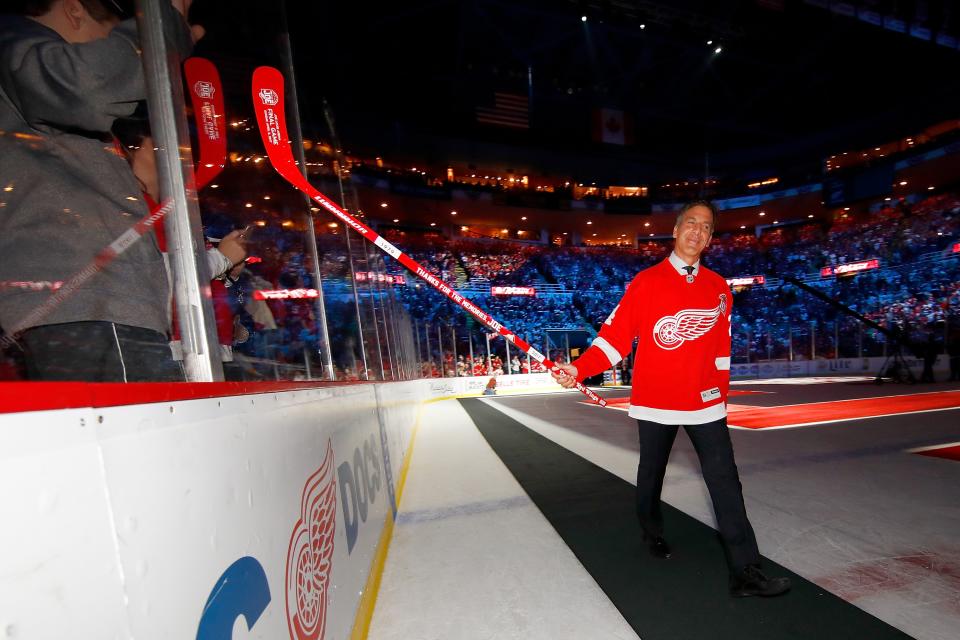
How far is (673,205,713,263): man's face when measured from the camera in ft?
6.45

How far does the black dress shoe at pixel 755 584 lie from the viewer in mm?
1700

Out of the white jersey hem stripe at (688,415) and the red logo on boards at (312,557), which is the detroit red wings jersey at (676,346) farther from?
the red logo on boards at (312,557)

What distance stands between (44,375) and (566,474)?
3.75 m

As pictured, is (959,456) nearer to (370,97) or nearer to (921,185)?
(370,97)

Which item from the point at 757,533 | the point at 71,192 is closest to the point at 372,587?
the point at 71,192

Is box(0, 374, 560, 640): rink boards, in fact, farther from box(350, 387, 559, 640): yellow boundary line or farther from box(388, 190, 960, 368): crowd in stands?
box(388, 190, 960, 368): crowd in stands

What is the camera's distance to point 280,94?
2391 millimetres

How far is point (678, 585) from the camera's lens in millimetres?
1872

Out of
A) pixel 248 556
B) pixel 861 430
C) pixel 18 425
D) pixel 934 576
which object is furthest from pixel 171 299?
pixel 861 430

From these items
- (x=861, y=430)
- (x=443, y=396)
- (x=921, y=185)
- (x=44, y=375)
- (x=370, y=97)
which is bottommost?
(x=443, y=396)

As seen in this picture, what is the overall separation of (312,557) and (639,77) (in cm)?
2597

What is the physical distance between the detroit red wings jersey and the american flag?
52.2ft

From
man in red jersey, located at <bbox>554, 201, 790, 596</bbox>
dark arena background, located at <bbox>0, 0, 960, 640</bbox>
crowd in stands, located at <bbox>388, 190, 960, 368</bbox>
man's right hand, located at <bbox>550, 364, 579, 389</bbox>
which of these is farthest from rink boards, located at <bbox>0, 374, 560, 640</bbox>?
crowd in stands, located at <bbox>388, 190, 960, 368</bbox>

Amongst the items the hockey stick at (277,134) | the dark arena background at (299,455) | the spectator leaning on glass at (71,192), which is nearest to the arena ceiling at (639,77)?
the dark arena background at (299,455)
